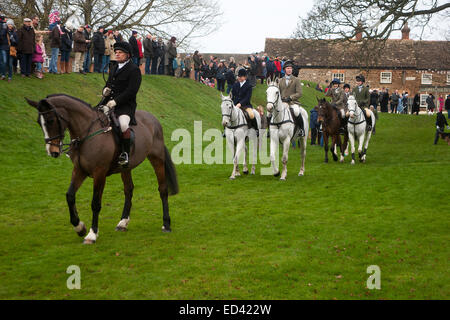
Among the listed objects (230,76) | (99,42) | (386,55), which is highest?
(386,55)

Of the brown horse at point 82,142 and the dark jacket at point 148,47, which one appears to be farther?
the dark jacket at point 148,47

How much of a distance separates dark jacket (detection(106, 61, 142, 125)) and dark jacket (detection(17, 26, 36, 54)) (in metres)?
13.6

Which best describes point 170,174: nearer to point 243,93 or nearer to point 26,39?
point 243,93

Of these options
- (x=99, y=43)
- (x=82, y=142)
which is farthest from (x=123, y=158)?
(x=99, y=43)

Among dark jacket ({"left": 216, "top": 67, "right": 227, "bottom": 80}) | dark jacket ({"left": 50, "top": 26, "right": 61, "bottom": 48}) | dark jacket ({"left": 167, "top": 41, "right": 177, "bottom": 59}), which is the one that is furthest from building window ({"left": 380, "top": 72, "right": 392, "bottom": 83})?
dark jacket ({"left": 50, "top": 26, "right": 61, "bottom": 48})

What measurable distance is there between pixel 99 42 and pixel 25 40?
18.5ft

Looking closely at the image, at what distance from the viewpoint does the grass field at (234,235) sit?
6867 mm

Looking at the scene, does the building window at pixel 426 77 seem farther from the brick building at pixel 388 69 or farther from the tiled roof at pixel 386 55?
the tiled roof at pixel 386 55

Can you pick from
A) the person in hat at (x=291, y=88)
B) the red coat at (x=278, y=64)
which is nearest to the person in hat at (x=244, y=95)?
the person in hat at (x=291, y=88)

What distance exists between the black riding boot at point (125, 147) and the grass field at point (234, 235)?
1.35 meters

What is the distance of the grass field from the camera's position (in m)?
6.87

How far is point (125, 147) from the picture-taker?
909 cm
